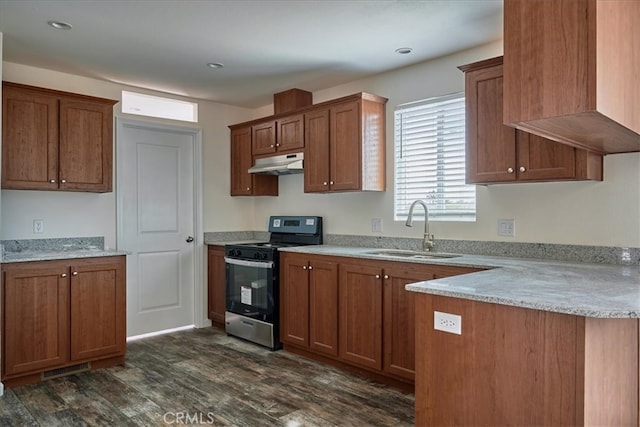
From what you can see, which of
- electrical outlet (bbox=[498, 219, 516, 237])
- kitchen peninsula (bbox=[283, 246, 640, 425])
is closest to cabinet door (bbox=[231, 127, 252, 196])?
electrical outlet (bbox=[498, 219, 516, 237])

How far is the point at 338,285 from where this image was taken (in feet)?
11.6

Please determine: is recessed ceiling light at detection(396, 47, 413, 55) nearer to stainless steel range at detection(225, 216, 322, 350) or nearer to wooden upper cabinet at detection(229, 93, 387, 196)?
wooden upper cabinet at detection(229, 93, 387, 196)

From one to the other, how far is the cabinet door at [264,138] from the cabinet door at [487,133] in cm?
210

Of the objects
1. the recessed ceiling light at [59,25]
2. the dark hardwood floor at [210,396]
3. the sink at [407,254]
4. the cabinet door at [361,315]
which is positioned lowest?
the dark hardwood floor at [210,396]

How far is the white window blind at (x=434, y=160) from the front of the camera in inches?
136

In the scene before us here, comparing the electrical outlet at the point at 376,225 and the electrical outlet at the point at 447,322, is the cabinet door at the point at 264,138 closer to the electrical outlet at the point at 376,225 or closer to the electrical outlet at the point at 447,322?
the electrical outlet at the point at 376,225

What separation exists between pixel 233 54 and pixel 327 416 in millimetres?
2718

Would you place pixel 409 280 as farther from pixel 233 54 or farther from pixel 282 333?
pixel 233 54

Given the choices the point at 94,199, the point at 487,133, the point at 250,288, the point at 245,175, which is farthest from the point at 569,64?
the point at 94,199

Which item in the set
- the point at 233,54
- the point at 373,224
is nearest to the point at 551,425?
the point at 373,224

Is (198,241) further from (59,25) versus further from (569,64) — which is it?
(569,64)

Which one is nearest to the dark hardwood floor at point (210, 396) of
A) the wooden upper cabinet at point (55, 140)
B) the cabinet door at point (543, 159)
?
the wooden upper cabinet at point (55, 140)

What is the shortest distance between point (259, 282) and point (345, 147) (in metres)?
1.47

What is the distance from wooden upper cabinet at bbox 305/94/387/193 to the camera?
3.72 metres
